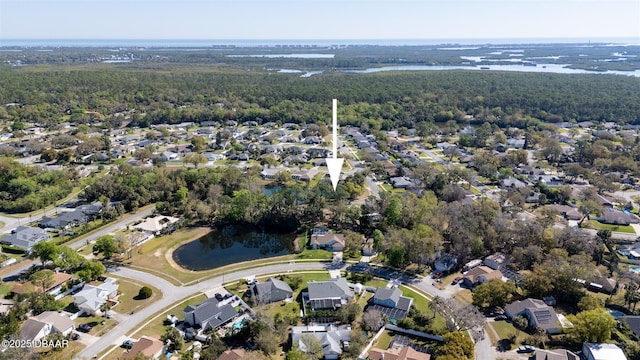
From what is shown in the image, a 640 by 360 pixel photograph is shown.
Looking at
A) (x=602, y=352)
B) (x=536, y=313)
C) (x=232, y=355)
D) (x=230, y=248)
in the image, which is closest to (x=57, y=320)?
(x=232, y=355)

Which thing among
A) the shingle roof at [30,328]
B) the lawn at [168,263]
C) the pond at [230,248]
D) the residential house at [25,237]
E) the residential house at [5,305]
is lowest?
the pond at [230,248]

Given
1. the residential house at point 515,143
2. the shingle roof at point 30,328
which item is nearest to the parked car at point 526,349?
the shingle roof at point 30,328

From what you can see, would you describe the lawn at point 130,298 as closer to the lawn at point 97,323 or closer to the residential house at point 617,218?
the lawn at point 97,323

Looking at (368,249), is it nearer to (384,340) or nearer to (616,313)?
(384,340)

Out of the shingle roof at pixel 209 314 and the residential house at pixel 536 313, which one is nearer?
the residential house at pixel 536 313

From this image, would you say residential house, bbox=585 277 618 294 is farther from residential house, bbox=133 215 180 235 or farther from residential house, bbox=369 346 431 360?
residential house, bbox=133 215 180 235

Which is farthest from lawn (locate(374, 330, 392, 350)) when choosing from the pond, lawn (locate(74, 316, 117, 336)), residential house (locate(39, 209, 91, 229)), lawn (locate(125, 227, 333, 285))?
residential house (locate(39, 209, 91, 229))

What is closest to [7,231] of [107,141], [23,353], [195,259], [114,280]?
[114,280]
